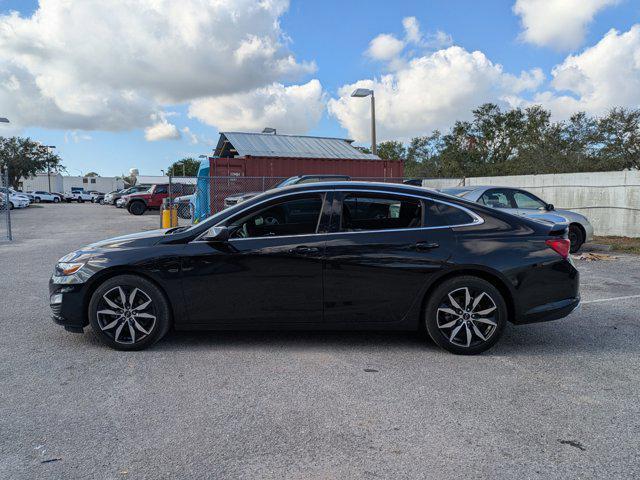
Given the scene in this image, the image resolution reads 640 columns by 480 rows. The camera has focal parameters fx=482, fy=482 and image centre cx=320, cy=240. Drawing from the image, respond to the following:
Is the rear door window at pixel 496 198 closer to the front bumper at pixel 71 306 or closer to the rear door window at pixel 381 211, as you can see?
the rear door window at pixel 381 211

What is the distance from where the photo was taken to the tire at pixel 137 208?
27.7m

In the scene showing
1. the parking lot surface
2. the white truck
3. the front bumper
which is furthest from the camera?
the white truck

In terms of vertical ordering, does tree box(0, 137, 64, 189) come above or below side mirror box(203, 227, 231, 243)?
above

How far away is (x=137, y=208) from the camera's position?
27.8 meters

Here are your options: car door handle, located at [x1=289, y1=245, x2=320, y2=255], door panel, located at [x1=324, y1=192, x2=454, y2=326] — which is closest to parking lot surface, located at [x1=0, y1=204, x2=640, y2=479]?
door panel, located at [x1=324, y1=192, x2=454, y2=326]

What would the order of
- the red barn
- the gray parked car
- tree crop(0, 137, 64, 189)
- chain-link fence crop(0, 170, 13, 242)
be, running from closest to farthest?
the gray parked car → chain-link fence crop(0, 170, 13, 242) → the red barn → tree crop(0, 137, 64, 189)

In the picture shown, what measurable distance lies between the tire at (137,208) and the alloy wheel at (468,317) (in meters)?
26.1

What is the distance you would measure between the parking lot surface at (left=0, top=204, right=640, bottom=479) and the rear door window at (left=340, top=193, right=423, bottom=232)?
1.20 meters

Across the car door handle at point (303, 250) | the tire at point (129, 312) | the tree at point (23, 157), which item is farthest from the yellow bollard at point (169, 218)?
the tree at point (23, 157)

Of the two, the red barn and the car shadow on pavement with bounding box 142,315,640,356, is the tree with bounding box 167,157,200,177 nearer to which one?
the red barn

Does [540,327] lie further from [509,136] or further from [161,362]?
[509,136]

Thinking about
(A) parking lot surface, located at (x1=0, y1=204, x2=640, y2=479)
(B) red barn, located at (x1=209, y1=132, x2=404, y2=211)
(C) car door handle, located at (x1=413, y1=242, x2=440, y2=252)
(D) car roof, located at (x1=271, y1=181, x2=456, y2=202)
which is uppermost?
(B) red barn, located at (x1=209, y1=132, x2=404, y2=211)

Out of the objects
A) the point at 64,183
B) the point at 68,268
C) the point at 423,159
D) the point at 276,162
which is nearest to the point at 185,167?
the point at 64,183

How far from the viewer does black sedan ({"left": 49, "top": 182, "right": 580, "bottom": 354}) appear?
14.5ft
